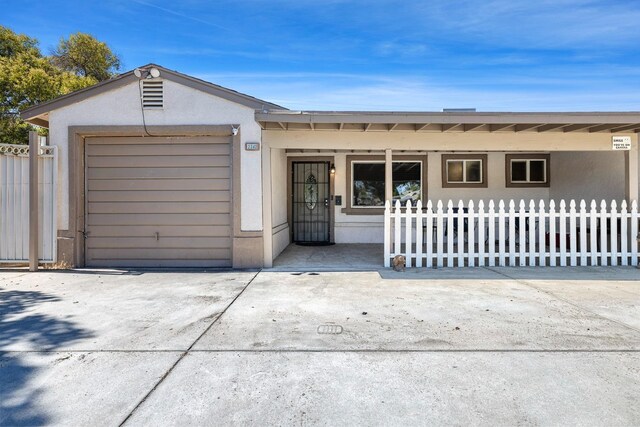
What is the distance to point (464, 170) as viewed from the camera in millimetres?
10727

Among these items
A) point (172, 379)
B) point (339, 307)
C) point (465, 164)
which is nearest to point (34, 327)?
point (172, 379)

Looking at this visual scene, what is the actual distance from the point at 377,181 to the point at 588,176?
537 cm

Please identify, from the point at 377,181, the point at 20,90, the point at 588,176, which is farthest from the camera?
the point at 20,90

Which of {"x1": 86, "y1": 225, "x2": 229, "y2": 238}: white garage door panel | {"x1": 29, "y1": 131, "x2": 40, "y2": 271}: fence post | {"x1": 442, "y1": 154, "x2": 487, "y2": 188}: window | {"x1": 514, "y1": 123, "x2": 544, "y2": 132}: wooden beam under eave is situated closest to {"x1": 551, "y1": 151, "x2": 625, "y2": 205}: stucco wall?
{"x1": 442, "y1": 154, "x2": 487, "y2": 188}: window

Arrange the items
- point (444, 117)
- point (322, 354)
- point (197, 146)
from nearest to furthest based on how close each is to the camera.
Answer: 1. point (322, 354)
2. point (444, 117)
3. point (197, 146)

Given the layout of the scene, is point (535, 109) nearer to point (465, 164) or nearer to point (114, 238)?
point (465, 164)

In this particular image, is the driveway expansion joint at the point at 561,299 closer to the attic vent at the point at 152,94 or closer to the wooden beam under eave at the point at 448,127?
the wooden beam under eave at the point at 448,127

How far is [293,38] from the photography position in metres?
13.5

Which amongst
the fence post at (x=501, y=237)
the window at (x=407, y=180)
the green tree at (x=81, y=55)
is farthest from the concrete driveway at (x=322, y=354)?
the green tree at (x=81, y=55)

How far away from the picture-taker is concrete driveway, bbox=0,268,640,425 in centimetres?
236

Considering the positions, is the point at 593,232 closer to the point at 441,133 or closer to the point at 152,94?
the point at 441,133

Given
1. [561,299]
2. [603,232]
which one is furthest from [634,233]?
[561,299]

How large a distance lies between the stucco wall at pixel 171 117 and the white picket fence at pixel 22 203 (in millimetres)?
205

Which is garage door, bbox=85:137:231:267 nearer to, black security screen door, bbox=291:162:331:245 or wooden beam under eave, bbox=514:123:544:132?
black security screen door, bbox=291:162:331:245
